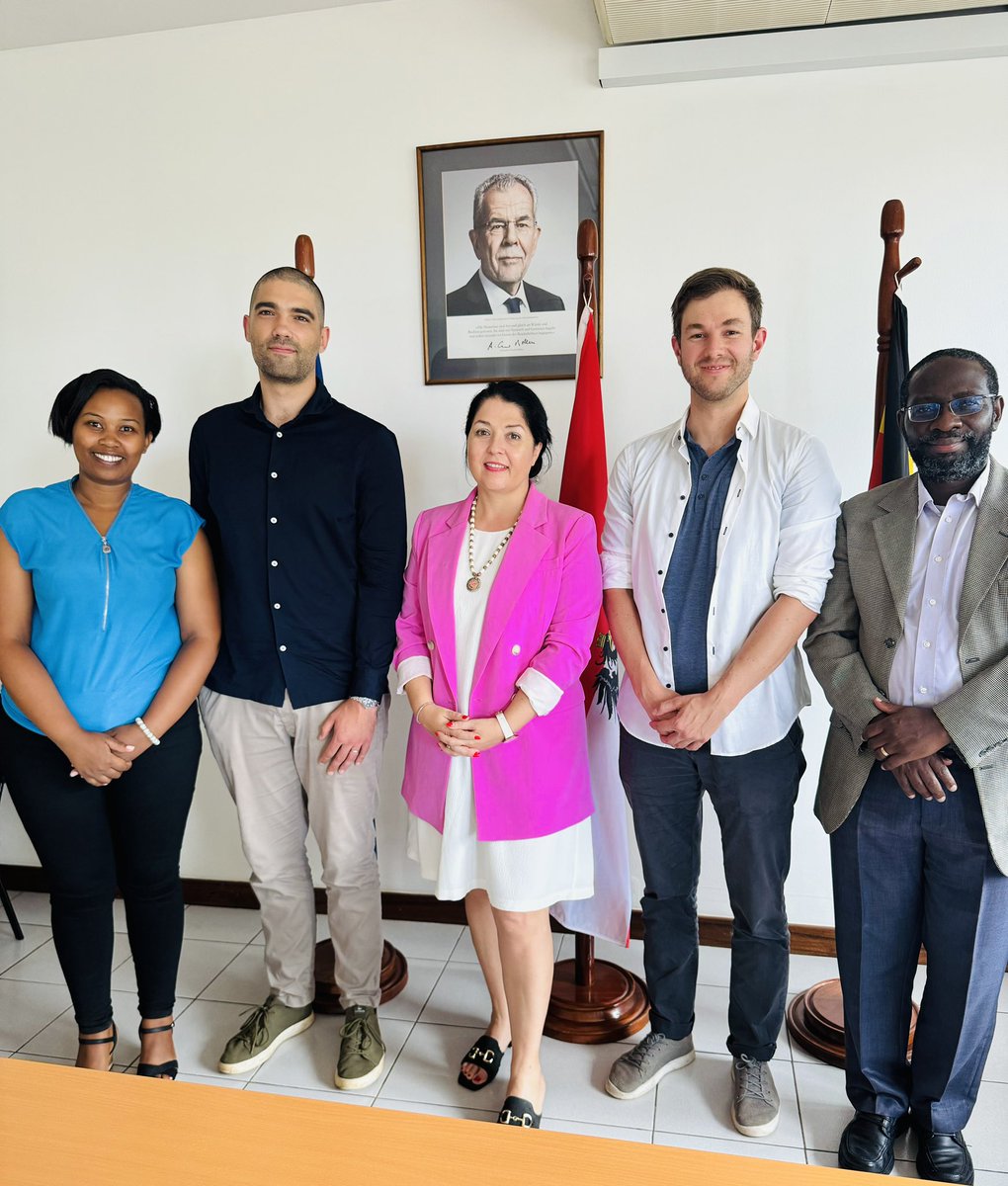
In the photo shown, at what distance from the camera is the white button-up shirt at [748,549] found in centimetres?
205

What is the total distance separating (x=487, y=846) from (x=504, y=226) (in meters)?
1.89

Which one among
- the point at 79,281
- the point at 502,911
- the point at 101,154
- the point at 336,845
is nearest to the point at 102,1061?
the point at 336,845

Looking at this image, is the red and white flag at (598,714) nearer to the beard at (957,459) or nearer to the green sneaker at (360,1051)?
the green sneaker at (360,1051)

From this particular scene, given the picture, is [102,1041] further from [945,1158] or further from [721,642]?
[945,1158]

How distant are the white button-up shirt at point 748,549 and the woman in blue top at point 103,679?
109 cm

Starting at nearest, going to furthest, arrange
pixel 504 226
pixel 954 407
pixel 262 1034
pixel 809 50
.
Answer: pixel 954 407
pixel 262 1034
pixel 809 50
pixel 504 226

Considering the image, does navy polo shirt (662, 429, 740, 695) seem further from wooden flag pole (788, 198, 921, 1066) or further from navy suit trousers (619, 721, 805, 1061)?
wooden flag pole (788, 198, 921, 1066)

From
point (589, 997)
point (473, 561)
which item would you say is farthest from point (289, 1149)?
point (589, 997)

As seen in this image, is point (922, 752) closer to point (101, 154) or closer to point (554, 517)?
point (554, 517)

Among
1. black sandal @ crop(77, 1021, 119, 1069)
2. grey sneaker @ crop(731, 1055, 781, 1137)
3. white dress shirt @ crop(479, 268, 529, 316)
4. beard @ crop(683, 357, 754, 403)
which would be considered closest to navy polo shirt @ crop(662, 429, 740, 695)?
beard @ crop(683, 357, 754, 403)

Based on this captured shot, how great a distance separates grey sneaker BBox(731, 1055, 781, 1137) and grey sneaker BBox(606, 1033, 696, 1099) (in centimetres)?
16

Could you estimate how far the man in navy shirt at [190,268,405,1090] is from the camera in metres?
2.31

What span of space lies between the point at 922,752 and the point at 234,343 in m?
2.44

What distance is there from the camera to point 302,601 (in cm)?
231
